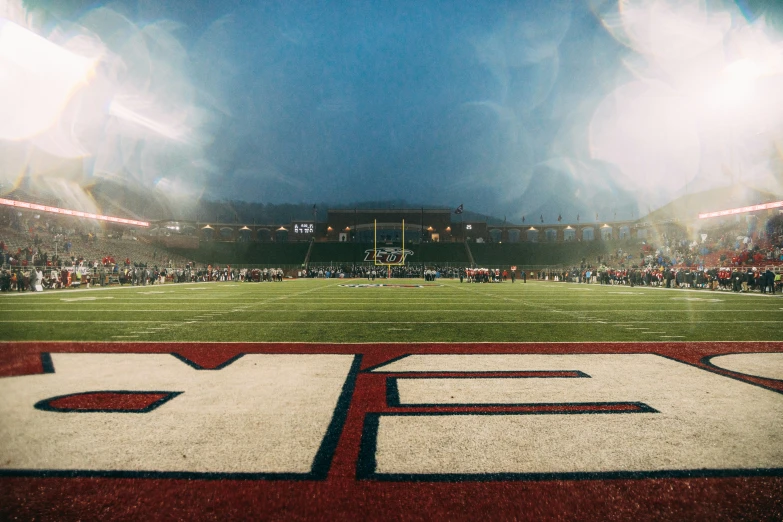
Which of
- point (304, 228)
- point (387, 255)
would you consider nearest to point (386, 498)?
point (387, 255)

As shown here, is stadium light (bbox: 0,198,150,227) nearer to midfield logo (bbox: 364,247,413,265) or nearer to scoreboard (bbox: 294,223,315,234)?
scoreboard (bbox: 294,223,315,234)

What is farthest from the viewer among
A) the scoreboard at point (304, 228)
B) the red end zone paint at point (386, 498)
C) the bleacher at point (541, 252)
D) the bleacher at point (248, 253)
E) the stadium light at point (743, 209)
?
the scoreboard at point (304, 228)

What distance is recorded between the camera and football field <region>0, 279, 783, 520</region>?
2209 mm

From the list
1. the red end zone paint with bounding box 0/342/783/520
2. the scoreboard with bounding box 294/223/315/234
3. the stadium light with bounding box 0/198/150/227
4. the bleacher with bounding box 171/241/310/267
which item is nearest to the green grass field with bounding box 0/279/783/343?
the red end zone paint with bounding box 0/342/783/520

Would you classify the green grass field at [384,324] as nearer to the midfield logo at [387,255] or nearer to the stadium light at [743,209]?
the stadium light at [743,209]

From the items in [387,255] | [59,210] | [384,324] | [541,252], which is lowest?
[384,324]

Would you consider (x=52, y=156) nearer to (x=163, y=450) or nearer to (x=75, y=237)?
(x=75, y=237)

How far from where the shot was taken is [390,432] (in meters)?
3.10

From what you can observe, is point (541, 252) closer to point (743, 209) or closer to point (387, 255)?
point (387, 255)

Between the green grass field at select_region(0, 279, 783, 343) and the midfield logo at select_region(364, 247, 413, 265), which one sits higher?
the midfield logo at select_region(364, 247, 413, 265)

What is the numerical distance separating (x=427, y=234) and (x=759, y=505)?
7817 cm

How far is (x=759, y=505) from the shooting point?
85.7 inches

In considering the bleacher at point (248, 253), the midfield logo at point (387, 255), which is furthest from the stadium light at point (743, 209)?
the bleacher at point (248, 253)

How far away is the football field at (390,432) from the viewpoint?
7.25 ft
